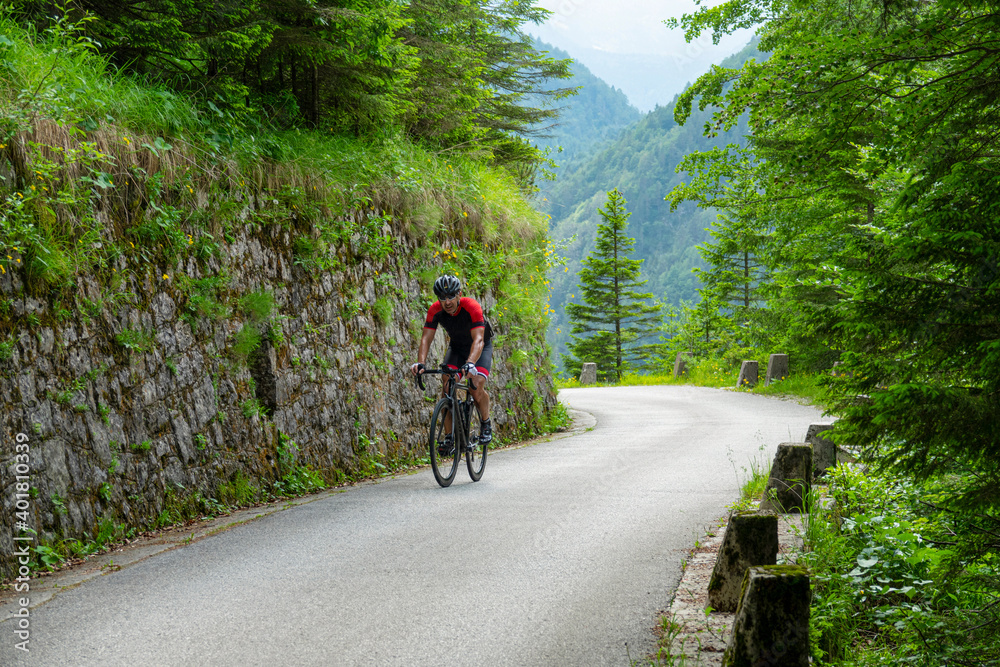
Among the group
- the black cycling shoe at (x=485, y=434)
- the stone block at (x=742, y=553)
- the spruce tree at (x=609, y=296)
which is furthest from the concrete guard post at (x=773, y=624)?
the spruce tree at (x=609, y=296)

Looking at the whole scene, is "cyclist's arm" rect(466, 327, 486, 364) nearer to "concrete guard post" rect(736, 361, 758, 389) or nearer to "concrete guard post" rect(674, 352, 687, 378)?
"concrete guard post" rect(736, 361, 758, 389)

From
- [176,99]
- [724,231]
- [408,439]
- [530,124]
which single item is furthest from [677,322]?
[176,99]

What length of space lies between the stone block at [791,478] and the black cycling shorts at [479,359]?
3.49 m

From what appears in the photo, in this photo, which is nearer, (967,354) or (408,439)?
(967,354)

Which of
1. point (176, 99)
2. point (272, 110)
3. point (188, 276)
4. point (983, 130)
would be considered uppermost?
point (272, 110)

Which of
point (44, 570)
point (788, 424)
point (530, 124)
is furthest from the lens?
point (530, 124)

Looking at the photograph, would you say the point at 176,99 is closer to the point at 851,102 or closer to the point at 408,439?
the point at 408,439

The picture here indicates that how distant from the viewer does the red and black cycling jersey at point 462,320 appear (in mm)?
8625

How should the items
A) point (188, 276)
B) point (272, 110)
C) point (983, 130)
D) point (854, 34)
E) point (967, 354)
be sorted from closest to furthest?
point (967, 354)
point (983, 130)
point (854, 34)
point (188, 276)
point (272, 110)

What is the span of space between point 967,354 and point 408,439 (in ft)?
26.9

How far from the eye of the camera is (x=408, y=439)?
1055 centimetres

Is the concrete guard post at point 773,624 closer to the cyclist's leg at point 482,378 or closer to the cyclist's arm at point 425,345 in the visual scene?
the cyclist's leg at point 482,378

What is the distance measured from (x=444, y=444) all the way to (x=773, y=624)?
5.57 meters

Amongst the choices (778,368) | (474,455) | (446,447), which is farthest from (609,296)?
(446,447)
